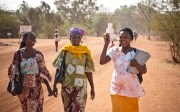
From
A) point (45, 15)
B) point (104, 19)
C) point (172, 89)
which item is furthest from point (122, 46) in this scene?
point (104, 19)

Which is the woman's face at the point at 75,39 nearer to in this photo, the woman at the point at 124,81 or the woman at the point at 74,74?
the woman at the point at 74,74

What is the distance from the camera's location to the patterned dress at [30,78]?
400 centimetres

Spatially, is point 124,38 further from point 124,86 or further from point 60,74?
point 60,74

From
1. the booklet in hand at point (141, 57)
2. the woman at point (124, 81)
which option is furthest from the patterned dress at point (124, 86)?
the booklet in hand at point (141, 57)

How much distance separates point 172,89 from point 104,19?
60.4m

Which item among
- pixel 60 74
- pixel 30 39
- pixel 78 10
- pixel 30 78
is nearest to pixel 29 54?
pixel 30 39

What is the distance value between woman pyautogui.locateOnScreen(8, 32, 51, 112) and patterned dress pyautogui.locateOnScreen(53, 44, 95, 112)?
1.04 feet

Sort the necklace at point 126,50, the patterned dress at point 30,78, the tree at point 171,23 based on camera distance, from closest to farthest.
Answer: the necklace at point 126,50
the patterned dress at point 30,78
the tree at point 171,23

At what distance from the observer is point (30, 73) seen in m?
4.04

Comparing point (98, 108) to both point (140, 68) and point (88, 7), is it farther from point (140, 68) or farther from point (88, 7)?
point (88, 7)

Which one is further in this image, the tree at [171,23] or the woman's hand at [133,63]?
the tree at [171,23]

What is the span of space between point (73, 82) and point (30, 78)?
0.68m

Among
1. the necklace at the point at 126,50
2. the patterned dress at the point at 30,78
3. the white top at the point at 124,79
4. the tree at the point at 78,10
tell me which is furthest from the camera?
the tree at the point at 78,10

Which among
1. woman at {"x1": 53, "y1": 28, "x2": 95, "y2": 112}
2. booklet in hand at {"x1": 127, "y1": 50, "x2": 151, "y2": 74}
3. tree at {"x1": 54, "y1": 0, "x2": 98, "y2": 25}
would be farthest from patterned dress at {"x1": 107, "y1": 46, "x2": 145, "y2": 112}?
tree at {"x1": 54, "y1": 0, "x2": 98, "y2": 25}
